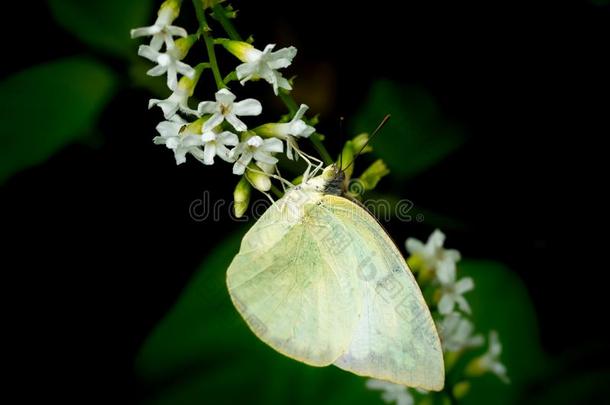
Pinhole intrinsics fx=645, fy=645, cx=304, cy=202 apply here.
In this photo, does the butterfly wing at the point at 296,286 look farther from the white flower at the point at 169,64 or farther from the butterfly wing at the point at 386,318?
the white flower at the point at 169,64

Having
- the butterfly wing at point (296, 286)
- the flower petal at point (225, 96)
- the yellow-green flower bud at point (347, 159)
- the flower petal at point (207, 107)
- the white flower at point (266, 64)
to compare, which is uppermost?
the white flower at point (266, 64)

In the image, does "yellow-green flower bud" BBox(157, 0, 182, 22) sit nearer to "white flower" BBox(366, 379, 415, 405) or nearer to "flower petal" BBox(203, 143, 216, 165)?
"flower petal" BBox(203, 143, 216, 165)

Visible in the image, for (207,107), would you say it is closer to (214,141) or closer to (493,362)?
(214,141)

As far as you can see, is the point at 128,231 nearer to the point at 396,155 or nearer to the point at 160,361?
the point at 160,361

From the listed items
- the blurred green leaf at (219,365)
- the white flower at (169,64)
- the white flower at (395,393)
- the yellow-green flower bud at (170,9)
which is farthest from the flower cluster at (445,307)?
the yellow-green flower bud at (170,9)

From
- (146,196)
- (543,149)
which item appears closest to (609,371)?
(543,149)

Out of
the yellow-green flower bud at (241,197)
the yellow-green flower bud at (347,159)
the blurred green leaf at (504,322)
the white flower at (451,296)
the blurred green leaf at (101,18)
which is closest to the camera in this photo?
the yellow-green flower bud at (241,197)

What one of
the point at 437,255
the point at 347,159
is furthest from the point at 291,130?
the point at 437,255
